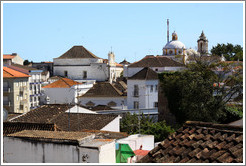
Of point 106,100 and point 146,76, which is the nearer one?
point 146,76

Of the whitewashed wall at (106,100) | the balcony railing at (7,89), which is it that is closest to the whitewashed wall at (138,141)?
the whitewashed wall at (106,100)

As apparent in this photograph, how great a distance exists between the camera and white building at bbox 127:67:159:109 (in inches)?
1227

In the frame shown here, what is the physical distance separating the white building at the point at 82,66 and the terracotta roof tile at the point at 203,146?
150ft

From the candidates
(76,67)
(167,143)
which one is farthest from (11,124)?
(76,67)

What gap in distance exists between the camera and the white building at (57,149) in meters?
7.45

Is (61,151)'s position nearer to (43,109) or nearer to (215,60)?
(43,109)

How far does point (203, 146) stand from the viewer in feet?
20.0

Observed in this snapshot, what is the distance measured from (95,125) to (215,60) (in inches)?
732

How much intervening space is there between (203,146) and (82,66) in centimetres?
4747

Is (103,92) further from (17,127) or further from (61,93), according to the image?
(17,127)

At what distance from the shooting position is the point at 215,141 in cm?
617

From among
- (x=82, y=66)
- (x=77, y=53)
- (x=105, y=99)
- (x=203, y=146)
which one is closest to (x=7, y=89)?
(x=105, y=99)

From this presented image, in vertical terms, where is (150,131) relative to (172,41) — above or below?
below

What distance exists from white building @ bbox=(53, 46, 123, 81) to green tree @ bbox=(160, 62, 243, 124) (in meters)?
21.7
